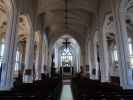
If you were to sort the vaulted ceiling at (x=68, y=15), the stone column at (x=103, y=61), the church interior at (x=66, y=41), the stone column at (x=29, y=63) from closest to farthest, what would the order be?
→ the church interior at (x=66, y=41), the stone column at (x=29, y=63), the stone column at (x=103, y=61), the vaulted ceiling at (x=68, y=15)

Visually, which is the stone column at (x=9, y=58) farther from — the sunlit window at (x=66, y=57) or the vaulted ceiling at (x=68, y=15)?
the sunlit window at (x=66, y=57)

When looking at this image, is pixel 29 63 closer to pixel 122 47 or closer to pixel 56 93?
pixel 56 93

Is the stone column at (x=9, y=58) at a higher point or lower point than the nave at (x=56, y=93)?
higher

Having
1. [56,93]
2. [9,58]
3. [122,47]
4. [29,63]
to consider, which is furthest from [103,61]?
[9,58]

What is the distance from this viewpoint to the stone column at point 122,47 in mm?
8117

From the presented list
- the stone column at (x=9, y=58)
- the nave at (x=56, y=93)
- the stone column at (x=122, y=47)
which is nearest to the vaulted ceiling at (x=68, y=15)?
the stone column at (x=122, y=47)

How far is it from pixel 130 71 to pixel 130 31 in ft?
40.5

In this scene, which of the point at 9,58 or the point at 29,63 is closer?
the point at 9,58

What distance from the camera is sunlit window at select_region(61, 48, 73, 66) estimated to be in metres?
37.1

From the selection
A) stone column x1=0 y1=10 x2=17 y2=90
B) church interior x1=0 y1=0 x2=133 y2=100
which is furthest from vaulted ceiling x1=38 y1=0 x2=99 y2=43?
stone column x1=0 y1=10 x2=17 y2=90

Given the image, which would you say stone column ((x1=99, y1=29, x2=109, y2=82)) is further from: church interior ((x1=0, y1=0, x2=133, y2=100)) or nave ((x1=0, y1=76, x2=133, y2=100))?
nave ((x1=0, y1=76, x2=133, y2=100))

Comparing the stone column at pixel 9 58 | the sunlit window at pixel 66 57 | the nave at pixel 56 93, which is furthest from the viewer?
the sunlit window at pixel 66 57

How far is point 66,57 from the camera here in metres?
37.4

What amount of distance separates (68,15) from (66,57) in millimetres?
20127
